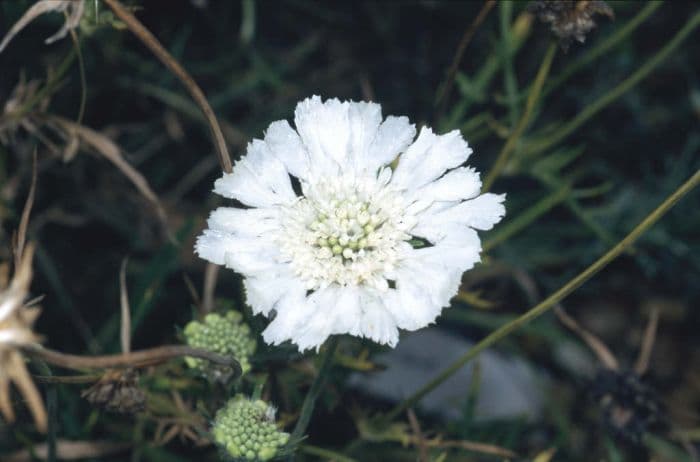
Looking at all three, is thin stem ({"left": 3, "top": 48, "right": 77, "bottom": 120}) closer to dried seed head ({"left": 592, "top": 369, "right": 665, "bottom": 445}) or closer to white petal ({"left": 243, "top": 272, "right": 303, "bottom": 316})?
white petal ({"left": 243, "top": 272, "right": 303, "bottom": 316})

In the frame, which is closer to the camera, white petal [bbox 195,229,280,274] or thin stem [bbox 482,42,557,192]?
white petal [bbox 195,229,280,274]

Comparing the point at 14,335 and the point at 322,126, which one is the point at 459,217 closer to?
the point at 322,126

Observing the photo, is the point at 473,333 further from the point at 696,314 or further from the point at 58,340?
the point at 58,340

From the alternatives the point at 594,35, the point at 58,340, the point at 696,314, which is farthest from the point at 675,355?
the point at 58,340

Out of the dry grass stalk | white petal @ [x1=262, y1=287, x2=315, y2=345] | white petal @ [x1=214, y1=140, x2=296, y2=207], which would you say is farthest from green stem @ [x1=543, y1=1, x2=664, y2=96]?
the dry grass stalk

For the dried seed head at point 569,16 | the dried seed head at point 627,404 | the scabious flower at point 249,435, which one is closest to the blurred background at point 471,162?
the dried seed head at point 627,404

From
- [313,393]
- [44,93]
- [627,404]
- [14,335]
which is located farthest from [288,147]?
[627,404]
